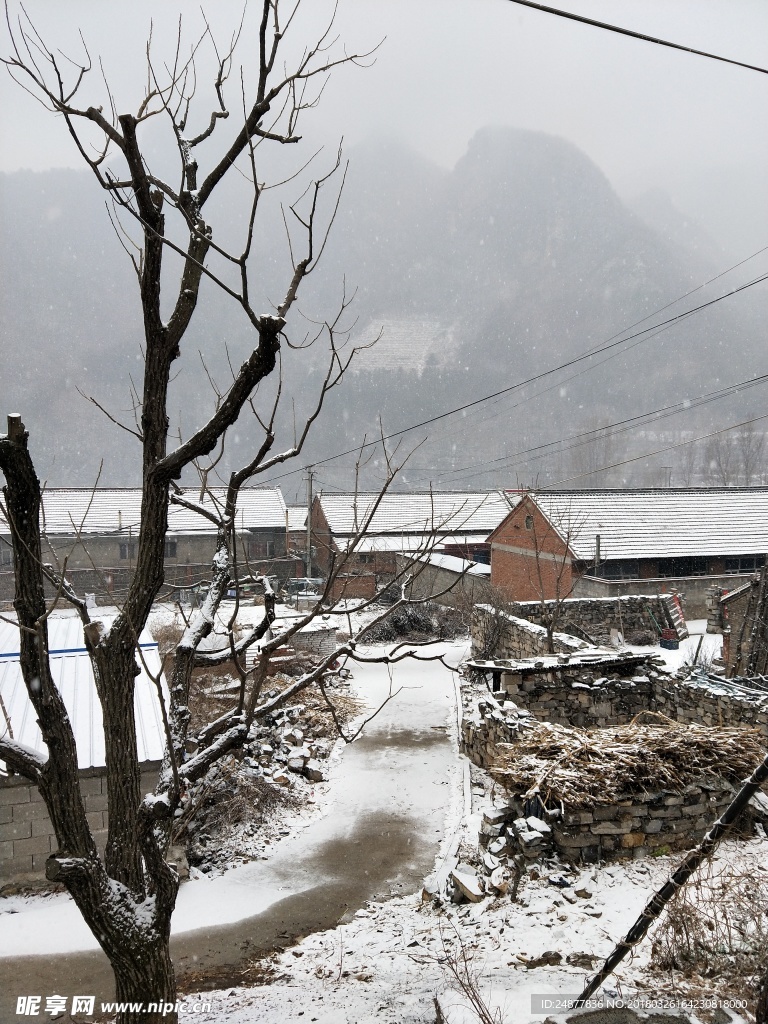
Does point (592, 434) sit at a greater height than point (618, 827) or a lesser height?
greater

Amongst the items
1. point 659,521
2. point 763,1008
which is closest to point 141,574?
point 763,1008

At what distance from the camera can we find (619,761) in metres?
5.95

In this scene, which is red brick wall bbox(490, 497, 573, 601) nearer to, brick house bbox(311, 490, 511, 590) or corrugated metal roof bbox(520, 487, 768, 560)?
corrugated metal roof bbox(520, 487, 768, 560)

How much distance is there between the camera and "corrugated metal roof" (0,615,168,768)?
6.44m

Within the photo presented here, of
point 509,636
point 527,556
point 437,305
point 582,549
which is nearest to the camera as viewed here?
point 509,636

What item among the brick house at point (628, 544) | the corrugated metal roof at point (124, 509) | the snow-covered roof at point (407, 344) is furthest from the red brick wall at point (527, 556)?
the snow-covered roof at point (407, 344)

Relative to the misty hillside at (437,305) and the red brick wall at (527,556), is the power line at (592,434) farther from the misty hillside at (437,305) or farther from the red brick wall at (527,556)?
the red brick wall at (527,556)

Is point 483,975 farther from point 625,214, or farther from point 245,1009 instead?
point 625,214

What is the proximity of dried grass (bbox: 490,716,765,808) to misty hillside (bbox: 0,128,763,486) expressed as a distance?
180 ft

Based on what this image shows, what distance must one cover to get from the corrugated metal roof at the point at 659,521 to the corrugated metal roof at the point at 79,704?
48.6ft

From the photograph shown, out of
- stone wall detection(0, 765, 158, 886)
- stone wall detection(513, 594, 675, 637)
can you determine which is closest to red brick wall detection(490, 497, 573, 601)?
stone wall detection(513, 594, 675, 637)

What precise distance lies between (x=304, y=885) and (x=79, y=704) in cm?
319

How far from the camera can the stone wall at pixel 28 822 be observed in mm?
6172

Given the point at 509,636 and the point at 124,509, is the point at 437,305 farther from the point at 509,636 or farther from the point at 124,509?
the point at 509,636
